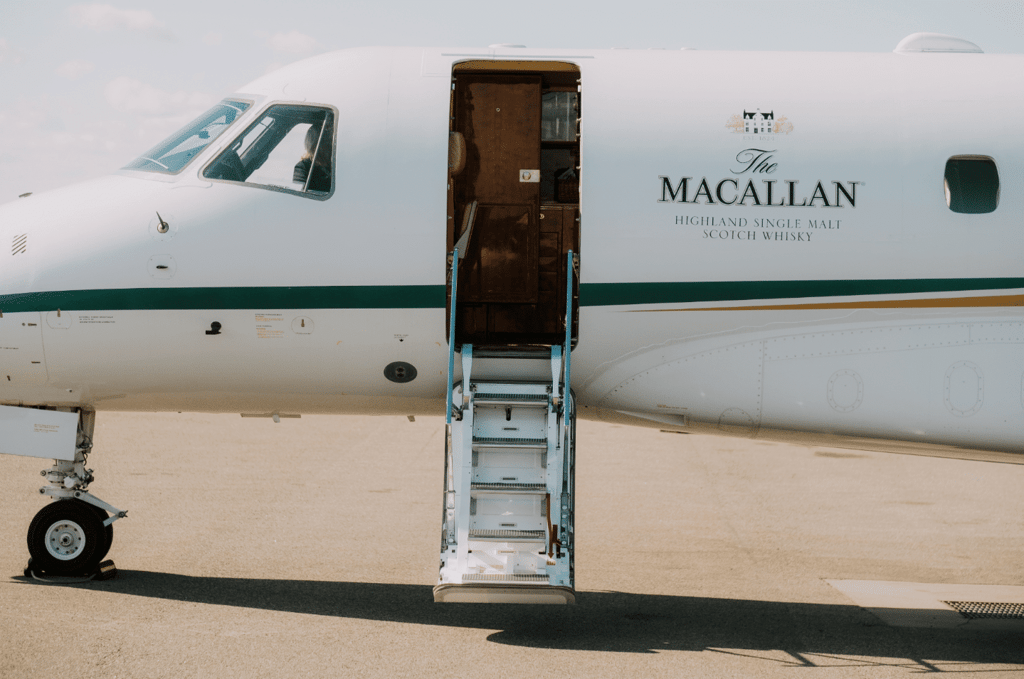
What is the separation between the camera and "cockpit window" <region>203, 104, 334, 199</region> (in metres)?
7.48

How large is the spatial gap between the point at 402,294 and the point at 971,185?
4228 millimetres

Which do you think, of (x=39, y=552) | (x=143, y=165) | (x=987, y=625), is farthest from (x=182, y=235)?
(x=987, y=625)

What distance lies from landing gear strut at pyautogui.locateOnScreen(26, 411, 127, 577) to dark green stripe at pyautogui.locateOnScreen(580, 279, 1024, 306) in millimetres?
4309

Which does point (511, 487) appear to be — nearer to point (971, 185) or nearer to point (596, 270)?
point (596, 270)

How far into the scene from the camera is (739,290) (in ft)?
24.2

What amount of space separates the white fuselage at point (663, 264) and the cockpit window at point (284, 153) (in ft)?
0.37

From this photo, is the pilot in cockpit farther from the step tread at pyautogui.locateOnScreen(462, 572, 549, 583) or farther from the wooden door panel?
the step tread at pyautogui.locateOnScreen(462, 572, 549, 583)

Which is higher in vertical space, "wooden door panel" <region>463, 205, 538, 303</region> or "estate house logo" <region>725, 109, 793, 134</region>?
"estate house logo" <region>725, 109, 793, 134</region>

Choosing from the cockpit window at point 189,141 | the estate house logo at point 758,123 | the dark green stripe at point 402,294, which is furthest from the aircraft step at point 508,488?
the cockpit window at point 189,141

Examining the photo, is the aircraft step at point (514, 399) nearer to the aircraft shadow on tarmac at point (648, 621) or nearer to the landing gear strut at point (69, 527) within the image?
the aircraft shadow on tarmac at point (648, 621)

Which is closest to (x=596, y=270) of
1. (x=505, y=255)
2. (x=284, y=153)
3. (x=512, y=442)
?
(x=505, y=255)

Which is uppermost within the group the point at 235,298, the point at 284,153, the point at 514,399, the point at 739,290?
the point at 284,153

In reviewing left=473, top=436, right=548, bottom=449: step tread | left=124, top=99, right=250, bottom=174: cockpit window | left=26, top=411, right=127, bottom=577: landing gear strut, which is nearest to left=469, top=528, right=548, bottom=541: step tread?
left=473, top=436, right=548, bottom=449: step tread

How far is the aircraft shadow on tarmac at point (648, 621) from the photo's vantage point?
7172 mm
